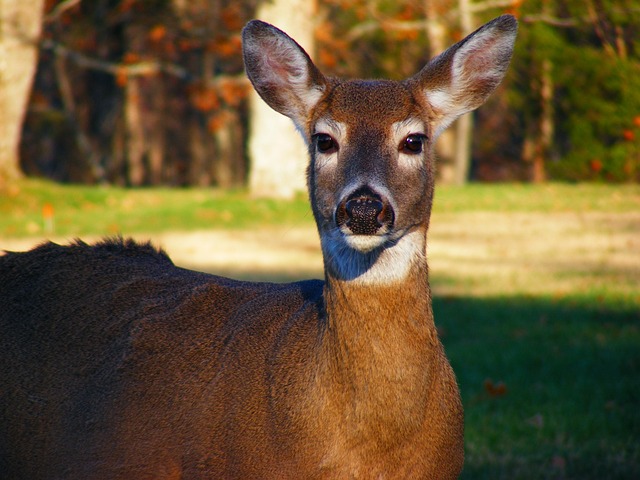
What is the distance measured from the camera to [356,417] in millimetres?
3658

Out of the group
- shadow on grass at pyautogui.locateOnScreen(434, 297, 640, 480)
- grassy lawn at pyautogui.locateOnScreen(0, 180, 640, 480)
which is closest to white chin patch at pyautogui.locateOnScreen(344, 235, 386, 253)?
grassy lawn at pyautogui.locateOnScreen(0, 180, 640, 480)

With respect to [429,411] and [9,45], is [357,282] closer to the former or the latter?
[429,411]

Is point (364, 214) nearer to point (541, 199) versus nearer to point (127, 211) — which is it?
point (127, 211)

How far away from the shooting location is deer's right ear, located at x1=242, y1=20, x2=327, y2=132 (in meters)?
4.30

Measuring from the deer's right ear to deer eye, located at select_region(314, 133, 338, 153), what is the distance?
0.95 feet

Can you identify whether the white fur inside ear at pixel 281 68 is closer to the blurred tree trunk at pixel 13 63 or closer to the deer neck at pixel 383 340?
the deer neck at pixel 383 340

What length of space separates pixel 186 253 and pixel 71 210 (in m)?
5.65

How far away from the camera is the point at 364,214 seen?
141 inches

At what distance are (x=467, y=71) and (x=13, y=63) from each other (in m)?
16.7

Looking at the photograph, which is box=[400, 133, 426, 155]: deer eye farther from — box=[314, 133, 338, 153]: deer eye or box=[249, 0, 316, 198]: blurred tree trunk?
box=[249, 0, 316, 198]: blurred tree trunk

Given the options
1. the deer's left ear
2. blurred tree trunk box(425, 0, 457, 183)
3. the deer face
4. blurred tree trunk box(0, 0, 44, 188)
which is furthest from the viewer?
blurred tree trunk box(425, 0, 457, 183)

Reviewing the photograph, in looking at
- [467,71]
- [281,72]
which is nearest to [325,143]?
[281,72]

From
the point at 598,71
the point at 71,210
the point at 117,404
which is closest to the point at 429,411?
the point at 117,404

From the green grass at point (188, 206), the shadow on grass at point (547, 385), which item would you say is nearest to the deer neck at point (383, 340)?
the shadow on grass at point (547, 385)
